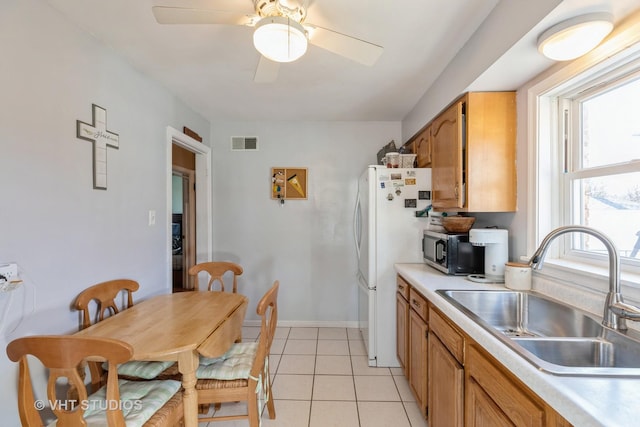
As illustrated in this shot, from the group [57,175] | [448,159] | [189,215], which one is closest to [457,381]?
[448,159]

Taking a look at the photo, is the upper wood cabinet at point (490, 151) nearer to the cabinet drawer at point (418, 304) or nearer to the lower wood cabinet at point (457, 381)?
the cabinet drawer at point (418, 304)

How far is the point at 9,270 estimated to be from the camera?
4.02 feet

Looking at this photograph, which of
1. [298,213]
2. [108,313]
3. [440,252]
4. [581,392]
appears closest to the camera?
[581,392]

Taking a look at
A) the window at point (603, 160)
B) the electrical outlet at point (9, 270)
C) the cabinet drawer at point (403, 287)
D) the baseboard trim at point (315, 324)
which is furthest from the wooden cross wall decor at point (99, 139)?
the window at point (603, 160)

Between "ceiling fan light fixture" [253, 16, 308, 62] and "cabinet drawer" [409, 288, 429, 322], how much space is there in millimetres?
1561

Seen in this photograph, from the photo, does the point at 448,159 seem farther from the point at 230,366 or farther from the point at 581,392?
the point at 230,366

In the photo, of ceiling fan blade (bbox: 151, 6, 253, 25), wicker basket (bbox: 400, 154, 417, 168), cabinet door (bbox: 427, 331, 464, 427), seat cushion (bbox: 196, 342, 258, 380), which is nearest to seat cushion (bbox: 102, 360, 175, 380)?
seat cushion (bbox: 196, 342, 258, 380)

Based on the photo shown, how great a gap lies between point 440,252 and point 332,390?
4.27ft

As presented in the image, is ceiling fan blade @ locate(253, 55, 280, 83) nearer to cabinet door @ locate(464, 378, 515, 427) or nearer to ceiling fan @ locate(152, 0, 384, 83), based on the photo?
ceiling fan @ locate(152, 0, 384, 83)

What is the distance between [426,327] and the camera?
171 cm

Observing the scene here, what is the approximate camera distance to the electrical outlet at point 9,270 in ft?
3.93

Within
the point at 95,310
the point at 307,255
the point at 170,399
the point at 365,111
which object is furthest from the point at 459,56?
the point at 95,310

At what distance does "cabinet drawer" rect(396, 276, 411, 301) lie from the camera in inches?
83.4

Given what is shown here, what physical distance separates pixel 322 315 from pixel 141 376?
2.11m
